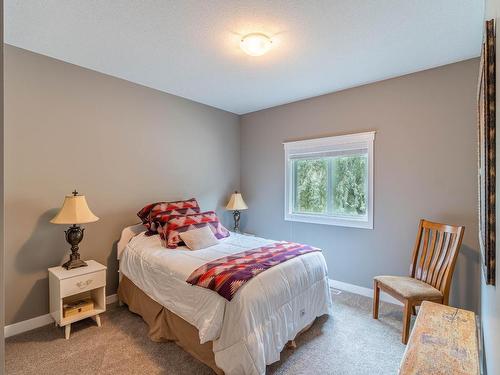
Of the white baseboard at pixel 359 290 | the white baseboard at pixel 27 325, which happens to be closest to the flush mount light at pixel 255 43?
the white baseboard at pixel 359 290

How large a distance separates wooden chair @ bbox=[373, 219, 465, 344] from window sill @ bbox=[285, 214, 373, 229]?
2.01ft

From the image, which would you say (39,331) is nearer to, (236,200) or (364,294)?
(236,200)

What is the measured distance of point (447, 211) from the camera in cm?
263

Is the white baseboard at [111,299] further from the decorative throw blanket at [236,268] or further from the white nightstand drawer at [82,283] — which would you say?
the decorative throw blanket at [236,268]

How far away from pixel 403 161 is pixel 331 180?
34.6 inches

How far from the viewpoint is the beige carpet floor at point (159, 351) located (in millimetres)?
1920

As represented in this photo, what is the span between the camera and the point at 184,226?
9.45 feet

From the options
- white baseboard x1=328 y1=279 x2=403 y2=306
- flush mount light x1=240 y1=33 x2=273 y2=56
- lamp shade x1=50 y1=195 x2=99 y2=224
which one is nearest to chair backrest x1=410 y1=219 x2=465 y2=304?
white baseboard x1=328 y1=279 x2=403 y2=306

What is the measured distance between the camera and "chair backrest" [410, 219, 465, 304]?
220cm

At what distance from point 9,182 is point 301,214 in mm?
3195

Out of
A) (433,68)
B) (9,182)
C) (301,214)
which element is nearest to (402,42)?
(433,68)

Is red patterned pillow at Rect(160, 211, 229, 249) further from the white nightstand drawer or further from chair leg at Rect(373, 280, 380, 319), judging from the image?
chair leg at Rect(373, 280, 380, 319)

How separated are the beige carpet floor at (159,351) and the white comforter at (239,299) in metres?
0.19

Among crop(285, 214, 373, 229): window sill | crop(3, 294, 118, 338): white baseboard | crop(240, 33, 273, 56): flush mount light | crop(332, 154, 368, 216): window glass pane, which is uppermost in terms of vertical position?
crop(240, 33, 273, 56): flush mount light
